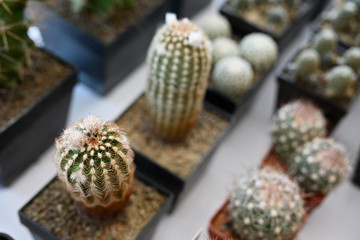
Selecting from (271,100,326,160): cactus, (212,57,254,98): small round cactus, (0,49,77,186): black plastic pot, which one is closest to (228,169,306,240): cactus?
(271,100,326,160): cactus

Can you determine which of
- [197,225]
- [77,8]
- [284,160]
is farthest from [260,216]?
[77,8]

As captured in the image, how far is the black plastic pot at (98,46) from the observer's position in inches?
61.9

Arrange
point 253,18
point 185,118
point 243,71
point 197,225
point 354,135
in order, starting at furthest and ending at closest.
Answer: point 253,18
point 354,135
point 243,71
point 197,225
point 185,118

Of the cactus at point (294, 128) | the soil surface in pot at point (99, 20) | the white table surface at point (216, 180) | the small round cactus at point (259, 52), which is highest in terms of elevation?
the soil surface in pot at point (99, 20)

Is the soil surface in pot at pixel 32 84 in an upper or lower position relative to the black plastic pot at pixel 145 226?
upper

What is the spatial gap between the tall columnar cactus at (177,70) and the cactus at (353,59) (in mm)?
790

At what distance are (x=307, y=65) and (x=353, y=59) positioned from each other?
22 cm

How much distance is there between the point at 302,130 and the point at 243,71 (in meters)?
0.30

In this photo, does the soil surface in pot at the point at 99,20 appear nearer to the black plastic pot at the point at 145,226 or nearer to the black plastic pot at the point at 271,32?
the black plastic pot at the point at 271,32

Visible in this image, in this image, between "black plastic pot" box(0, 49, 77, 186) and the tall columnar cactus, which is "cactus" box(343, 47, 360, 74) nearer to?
the tall columnar cactus

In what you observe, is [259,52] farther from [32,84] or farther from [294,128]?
[32,84]

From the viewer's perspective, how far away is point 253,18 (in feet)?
6.43

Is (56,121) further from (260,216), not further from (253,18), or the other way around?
(253,18)

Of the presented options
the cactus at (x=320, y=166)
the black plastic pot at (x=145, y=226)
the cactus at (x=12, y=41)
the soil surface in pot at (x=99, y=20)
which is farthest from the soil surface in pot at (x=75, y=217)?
the soil surface in pot at (x=99, y=20)
